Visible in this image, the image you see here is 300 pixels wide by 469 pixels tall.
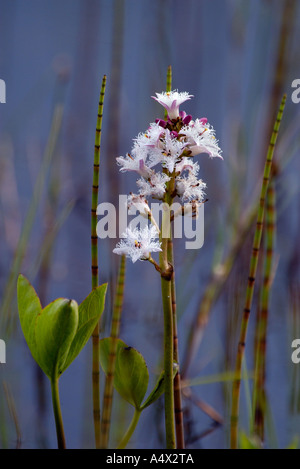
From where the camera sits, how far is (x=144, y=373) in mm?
511

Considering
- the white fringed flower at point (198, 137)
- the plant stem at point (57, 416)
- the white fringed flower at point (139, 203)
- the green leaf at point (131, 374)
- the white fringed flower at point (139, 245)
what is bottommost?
the plant stem at point (57, 416)

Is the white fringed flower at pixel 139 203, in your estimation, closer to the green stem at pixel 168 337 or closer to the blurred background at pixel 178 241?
the green stem at pixel 168 337

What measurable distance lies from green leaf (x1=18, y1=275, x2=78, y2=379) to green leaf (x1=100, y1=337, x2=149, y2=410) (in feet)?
0.19

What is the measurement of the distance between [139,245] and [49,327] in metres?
0.10

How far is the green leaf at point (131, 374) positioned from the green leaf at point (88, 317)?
39 mm

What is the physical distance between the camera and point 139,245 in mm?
475

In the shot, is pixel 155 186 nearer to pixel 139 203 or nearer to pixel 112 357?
pixel 139 203

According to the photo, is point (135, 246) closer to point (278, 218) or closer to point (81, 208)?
point (278, 218)

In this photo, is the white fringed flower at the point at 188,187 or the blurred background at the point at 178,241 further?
the blurred background at the point at 178,241

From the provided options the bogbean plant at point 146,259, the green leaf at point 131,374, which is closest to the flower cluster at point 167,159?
the bogbean plant at point 146,259

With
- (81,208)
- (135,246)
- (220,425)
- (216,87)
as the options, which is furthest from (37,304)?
(216,87)

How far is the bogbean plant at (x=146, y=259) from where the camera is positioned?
0.46 m

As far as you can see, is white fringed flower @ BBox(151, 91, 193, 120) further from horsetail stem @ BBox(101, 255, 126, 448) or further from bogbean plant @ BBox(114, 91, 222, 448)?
horsetail stem @ BBox(101, 255, 126, 448)

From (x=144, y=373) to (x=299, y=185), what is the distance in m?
1.12
